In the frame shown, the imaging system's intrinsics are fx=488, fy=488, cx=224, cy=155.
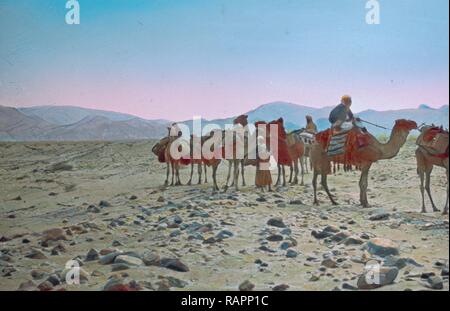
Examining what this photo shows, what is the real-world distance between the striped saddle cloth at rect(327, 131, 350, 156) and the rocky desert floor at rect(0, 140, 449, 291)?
1088 millimetres

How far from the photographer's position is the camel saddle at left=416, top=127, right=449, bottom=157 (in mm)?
7234

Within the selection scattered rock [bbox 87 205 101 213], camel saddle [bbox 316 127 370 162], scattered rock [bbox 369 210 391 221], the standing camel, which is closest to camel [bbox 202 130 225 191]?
the standing camel

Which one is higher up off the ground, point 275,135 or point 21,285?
point 275,135

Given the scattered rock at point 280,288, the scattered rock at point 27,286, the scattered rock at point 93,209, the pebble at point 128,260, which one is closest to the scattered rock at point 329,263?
the scattered rock at point 280,288

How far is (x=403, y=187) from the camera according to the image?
36.8 ft

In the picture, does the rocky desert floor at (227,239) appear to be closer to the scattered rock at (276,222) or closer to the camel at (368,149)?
the scattered rock at (276,222)

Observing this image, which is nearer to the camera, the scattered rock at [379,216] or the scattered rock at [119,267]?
the scattered rock at [119,267]

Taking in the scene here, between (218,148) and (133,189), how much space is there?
2563 millimetres

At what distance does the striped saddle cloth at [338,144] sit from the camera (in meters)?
9.03

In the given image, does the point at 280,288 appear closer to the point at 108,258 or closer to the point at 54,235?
the point at 108,258

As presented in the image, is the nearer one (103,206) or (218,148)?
(103,206)

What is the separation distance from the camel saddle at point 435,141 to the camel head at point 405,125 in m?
0.37
